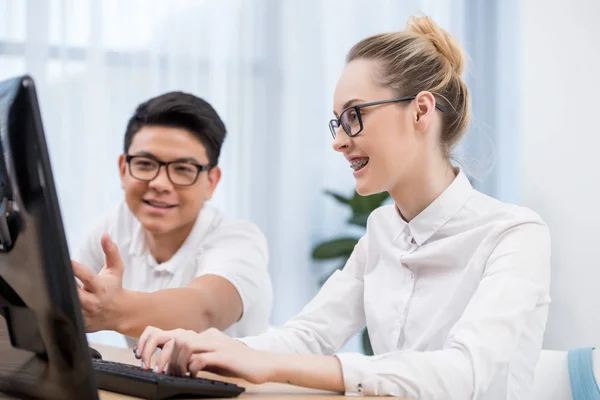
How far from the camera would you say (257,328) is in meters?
2.24

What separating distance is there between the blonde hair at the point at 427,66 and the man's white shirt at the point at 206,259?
2.43 feet

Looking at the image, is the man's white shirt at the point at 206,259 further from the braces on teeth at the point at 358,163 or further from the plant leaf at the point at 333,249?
the plant leaf at the point at 333,249

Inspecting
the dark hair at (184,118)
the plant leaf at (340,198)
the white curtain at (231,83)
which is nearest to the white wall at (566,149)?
the plant leaf at (340,198)

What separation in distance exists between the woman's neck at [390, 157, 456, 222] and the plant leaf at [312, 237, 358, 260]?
2.68 m

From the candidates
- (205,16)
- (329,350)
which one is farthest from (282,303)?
(329,350)

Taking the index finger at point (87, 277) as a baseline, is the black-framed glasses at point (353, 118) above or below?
above

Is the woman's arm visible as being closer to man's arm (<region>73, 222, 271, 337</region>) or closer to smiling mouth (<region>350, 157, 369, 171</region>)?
man's arm (<region>73, 222, 271, 337</region>)

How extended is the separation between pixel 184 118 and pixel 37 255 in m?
1.53

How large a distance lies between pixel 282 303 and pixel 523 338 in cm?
312

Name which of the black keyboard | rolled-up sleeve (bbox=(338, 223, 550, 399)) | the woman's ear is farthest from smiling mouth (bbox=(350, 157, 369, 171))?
the black keyboard

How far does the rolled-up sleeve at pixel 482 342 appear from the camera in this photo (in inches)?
43.4

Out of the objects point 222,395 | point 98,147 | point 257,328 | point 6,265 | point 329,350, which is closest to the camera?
point 6,265

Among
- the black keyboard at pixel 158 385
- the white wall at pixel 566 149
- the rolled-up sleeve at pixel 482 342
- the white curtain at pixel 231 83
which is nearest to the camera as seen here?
the black keyboard at pixel 158 385

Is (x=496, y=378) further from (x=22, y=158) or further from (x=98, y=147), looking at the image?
(x=98, y=147)
